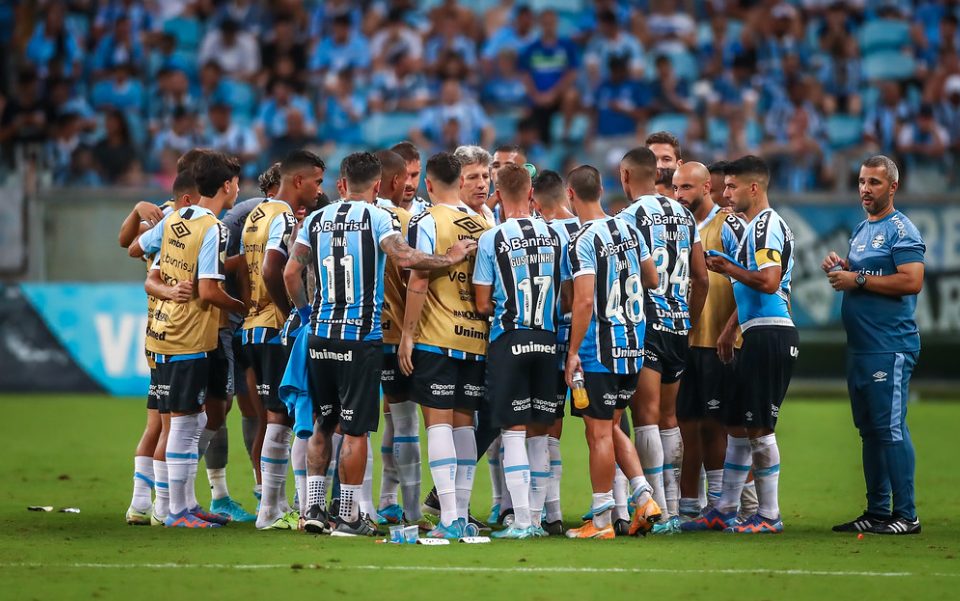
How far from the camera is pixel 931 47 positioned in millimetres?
22984

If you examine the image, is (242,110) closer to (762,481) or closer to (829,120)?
(829,120)

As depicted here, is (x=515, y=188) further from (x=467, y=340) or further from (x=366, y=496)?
(x=366, y=496)

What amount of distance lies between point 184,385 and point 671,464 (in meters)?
3.48

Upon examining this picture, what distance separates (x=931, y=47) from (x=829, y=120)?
2940 millimetres

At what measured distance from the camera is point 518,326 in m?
8.65

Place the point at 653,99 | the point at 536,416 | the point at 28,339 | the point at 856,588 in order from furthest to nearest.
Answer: the point at 653,99 → the point at 28,339 → the point at 536,416 → the point at 856,588

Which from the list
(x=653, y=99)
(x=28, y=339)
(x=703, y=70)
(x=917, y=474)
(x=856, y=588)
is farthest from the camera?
(x=703, y=70)

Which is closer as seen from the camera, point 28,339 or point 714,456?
point 714,456

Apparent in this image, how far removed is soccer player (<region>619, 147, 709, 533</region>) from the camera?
9.13 metres

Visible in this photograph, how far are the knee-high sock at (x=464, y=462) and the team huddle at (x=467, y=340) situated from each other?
0.02m

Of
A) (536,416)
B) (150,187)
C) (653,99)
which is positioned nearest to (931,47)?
(653,99)

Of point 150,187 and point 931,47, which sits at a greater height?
point 931,47

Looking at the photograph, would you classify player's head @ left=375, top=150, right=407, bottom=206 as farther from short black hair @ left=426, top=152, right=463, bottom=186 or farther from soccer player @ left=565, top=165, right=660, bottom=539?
soccer player @ left=565, top=165, right=660, bottom=539

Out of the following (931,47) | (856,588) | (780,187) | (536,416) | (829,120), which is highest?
(931,47)
